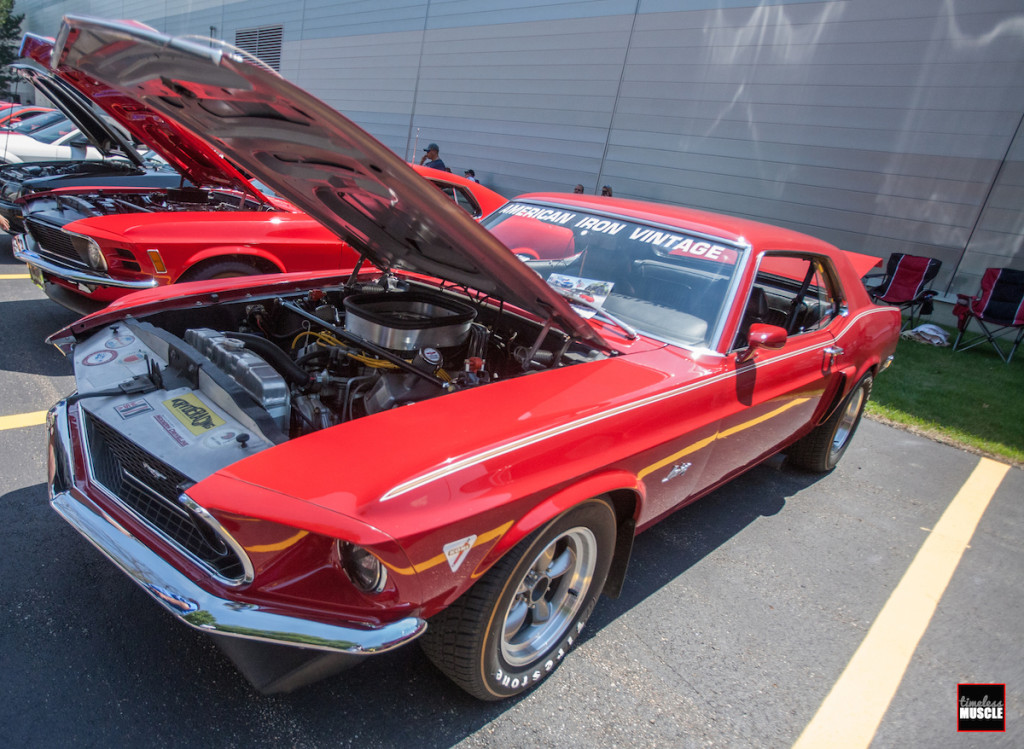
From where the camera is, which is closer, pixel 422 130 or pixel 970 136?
pixel 970 136

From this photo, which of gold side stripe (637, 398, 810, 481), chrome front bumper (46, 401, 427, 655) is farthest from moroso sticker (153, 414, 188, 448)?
gold side stripe (637, 398, 810, 481)

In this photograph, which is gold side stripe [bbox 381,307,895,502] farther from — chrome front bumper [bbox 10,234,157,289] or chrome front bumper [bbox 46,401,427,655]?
chrome front bumper [bbox 10,234,157,289]

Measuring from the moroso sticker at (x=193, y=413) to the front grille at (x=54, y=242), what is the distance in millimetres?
2744

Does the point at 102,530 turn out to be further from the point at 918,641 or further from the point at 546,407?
the point at 918,641

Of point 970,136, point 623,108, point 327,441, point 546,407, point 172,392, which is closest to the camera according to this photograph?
point 327,441

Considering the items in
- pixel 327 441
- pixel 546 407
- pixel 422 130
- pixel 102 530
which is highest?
pixel 422 130

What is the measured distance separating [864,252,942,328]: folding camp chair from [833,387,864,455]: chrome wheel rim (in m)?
4.69

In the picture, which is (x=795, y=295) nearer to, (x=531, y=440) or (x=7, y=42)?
(x=531, y=440)

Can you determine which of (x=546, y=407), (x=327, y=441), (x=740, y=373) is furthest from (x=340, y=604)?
(x=740, y=373)

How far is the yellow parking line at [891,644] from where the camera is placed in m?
2.03

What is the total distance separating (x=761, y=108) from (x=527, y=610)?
10019mm

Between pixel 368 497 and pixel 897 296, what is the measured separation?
28.8ft

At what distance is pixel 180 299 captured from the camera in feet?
8.89

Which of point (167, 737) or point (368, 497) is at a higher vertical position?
point (368, 497)
